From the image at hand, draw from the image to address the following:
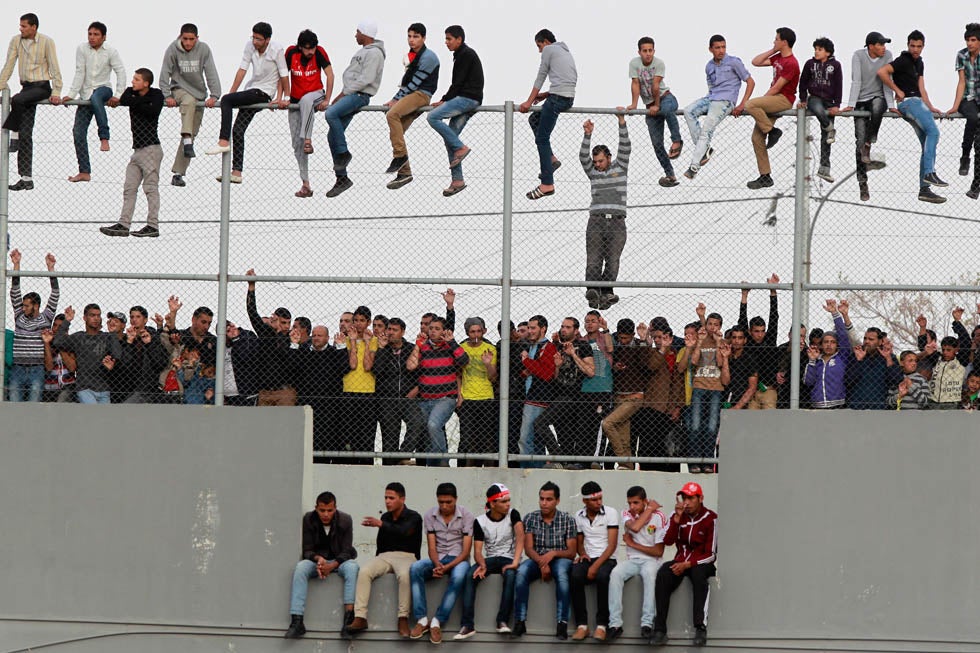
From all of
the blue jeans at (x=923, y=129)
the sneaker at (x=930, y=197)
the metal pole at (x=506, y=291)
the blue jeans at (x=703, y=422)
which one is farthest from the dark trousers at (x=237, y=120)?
the sneaker at (x=930, y=197)

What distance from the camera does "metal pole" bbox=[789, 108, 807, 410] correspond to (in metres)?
13.4

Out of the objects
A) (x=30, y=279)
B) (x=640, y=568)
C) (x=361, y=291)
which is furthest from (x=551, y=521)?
(x=30, y=279)

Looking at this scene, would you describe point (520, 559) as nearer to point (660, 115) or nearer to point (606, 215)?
point (606, 215)

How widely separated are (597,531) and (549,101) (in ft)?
12.6

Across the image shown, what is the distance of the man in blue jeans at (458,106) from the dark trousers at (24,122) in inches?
142

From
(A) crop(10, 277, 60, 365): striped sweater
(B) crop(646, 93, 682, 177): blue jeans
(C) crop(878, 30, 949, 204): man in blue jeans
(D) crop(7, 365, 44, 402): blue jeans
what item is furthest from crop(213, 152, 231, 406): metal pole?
(C) crop(878, 30, 949, 204): man in blue jeans

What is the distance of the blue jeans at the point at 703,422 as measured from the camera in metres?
13.7

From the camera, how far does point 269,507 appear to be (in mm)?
13266

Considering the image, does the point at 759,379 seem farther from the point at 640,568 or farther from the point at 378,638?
the point at 378,638

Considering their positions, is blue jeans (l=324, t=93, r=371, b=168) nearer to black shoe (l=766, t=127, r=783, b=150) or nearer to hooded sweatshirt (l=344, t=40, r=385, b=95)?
hooded sweatshirt (l=344, t=40, r=385, b=95)

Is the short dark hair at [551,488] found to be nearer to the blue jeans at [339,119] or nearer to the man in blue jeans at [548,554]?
the man in blue jeans at [548,554]

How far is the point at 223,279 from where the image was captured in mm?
13680

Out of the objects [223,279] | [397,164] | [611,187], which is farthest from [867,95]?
[223,279]

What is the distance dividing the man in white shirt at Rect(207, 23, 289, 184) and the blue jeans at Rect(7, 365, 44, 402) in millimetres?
2447
